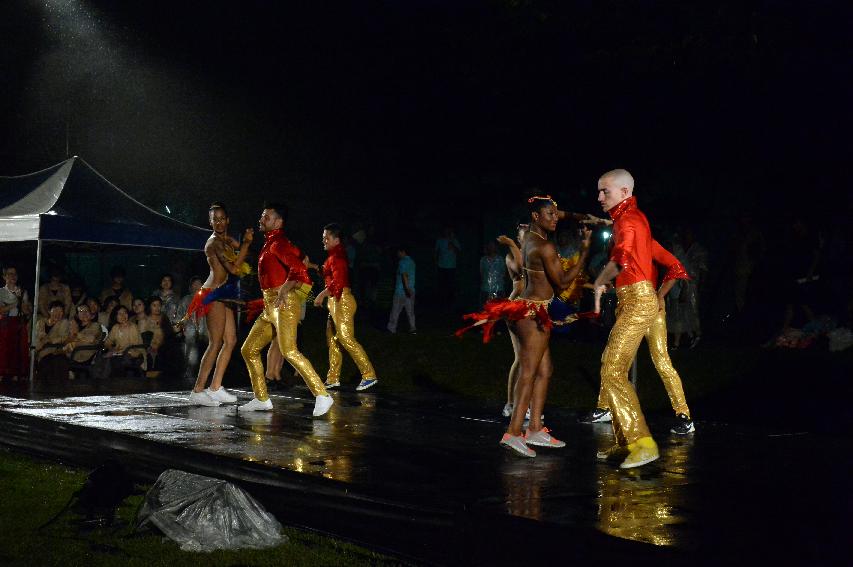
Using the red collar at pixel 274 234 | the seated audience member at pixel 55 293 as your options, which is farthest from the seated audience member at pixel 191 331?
the red collar at pixel 274 234

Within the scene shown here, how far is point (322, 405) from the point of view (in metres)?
11.0

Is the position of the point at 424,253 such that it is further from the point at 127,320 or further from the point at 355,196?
the point at 127,320

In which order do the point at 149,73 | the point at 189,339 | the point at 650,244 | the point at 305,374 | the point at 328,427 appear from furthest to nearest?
the point at 149,73 < the point at 189,339 < the point at 305,374 < the point at 328,427 < the point at 650,244

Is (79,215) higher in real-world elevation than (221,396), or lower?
higher

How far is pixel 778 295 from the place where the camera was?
16.9m

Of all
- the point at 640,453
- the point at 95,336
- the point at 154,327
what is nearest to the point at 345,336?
the point at 154,327

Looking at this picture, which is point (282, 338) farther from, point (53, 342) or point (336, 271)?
point (53, 342)

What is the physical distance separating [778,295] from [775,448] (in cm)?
809

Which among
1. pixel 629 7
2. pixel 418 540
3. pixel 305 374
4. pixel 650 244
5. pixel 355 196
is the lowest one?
pixel 418 540

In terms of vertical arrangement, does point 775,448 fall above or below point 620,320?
below

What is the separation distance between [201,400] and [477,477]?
5018 millimetres

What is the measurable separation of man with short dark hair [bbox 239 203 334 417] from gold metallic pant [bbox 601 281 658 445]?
369 centimetres

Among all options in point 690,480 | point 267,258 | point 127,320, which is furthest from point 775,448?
→ point 127,320

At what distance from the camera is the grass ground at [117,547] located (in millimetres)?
6266
